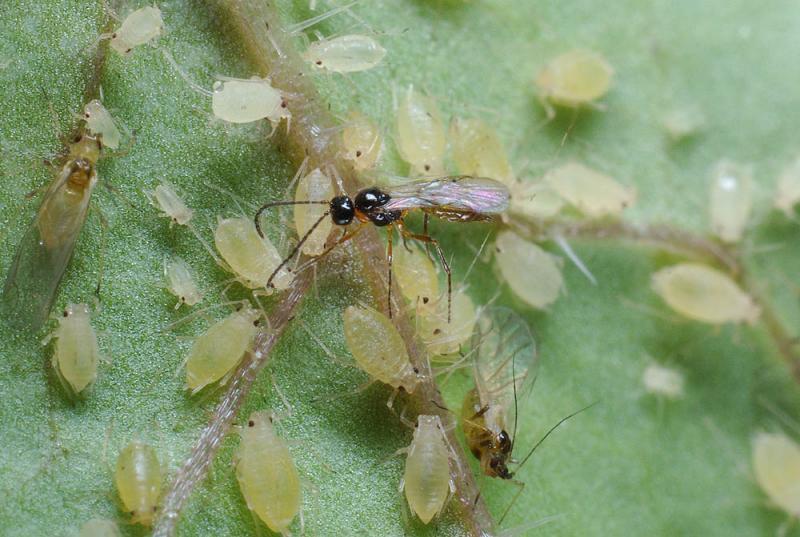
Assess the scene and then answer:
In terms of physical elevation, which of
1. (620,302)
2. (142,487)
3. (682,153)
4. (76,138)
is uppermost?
(76,138)

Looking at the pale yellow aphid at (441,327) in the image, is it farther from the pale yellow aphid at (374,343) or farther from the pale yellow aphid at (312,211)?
the pale yellow aphid at (312,211)

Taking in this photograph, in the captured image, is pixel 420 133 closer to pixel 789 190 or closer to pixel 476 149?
pixel 476 149

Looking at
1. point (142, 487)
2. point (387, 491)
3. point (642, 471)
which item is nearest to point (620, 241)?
point (642, 471)

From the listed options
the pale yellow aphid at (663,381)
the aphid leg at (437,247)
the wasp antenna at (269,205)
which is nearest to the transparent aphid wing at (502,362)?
the aphid leg at (437,247)

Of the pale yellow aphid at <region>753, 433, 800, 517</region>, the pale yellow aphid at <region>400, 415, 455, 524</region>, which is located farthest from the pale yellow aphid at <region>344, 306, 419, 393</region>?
the pale yellow aphid at <region>753, 433, 800, 517</region>

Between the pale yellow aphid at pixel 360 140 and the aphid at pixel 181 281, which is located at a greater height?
the pale yellow aphid at pixel 360 140

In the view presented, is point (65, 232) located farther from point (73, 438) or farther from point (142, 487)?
point (142, 487)
